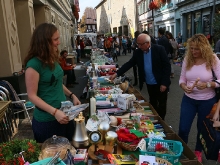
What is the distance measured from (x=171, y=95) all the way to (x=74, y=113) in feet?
17.4

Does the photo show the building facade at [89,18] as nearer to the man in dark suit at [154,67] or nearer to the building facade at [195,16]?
the building facade at [195,16]

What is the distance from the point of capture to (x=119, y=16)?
1594 inches

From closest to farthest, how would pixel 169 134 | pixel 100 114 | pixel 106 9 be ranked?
pixel 169 134, pixel 100 114, pixel 106 9

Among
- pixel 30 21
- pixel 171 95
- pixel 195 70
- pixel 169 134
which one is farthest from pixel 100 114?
pixel 30 21

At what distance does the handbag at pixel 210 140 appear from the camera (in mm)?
2293

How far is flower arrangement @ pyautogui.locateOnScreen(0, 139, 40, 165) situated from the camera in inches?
62.0

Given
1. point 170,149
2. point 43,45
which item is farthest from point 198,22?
point 43,45

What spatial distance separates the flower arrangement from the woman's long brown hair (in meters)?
0.68

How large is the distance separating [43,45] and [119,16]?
40.3 metres

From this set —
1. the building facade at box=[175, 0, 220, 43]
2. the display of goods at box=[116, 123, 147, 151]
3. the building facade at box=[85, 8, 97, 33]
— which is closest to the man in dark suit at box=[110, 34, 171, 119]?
the display of goods at box=[116, 123, 147, 151]

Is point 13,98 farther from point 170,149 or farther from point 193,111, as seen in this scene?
point 170,149

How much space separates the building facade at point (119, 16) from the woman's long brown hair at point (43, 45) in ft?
100

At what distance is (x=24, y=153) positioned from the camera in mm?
1673

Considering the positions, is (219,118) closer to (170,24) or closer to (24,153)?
(24,153)
